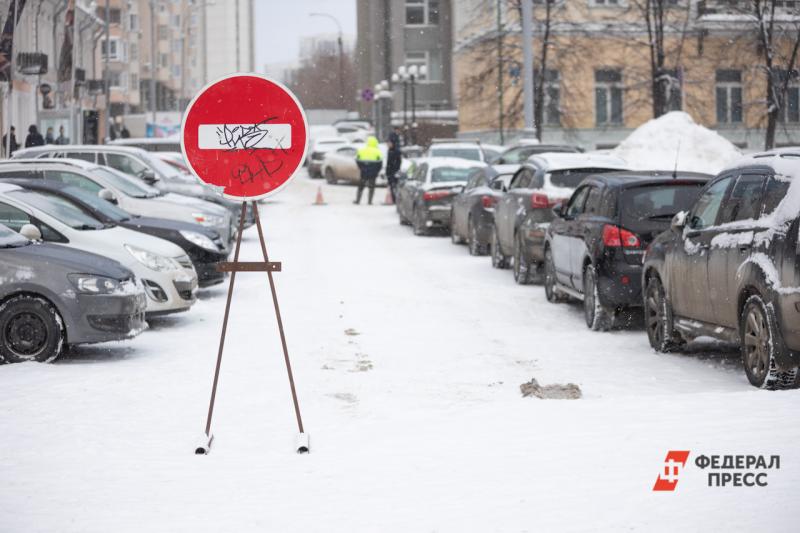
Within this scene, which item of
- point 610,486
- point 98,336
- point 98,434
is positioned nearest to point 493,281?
point 98,336

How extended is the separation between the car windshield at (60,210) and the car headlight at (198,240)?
2249 millimetres

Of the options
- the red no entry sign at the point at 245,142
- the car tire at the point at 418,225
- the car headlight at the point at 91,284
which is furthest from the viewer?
the car tire at the point at 418,225

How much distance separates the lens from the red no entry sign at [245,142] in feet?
27.4

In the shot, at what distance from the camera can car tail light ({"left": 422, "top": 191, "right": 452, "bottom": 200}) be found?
28047mm

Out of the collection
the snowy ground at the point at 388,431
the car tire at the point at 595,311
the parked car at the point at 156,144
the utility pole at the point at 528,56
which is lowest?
the snowy ground at the point at 388,431

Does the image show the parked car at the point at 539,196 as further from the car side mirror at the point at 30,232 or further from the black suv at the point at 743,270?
the car side mirror at the point at 30,232

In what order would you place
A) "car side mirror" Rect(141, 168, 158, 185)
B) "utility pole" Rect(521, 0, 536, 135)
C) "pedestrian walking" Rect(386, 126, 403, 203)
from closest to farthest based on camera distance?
"car side mirror" Rect(141, 168, 158, 185)
"utility pole" Rect(521, 0, 536, 135)
"pedestrian walking" Rect(386, 126, 403, 203)

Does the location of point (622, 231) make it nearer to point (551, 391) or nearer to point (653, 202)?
point (653, 202)

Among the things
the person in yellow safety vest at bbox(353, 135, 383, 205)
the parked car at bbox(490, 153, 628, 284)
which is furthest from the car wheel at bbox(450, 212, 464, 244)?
the person in yellow safety vest at bbox(353, 135, 383, 205)

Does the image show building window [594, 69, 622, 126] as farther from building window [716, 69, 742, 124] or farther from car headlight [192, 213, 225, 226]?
car headlight [192, 213, 225, 226]

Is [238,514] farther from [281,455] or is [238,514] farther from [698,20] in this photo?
[698,20]

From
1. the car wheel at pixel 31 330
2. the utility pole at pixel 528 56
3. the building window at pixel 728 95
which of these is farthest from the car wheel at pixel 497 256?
the building window at pixel 728 95

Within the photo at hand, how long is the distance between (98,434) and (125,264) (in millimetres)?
5490

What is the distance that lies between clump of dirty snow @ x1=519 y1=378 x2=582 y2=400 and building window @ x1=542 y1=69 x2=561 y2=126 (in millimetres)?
44256
